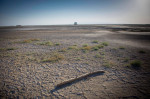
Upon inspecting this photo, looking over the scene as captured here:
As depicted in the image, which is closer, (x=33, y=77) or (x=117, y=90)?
(x=117, y=90)

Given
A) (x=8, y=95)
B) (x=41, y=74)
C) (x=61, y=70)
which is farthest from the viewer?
(x=61, y=70)

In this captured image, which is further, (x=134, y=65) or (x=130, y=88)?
(x=134, y=65)

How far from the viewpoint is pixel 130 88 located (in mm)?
3260

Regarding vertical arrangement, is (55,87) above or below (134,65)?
below

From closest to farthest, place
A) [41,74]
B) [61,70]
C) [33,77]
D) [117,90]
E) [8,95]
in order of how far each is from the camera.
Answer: [8,95] < [117,90] < [33,77] < [41,74] < [61,70]

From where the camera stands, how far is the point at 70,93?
3.01 metres

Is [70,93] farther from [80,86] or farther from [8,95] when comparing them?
[8,95]

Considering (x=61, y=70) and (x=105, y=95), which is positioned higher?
(x=61, y=70)

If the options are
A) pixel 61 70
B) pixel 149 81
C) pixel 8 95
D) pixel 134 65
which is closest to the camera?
pixel 8 95

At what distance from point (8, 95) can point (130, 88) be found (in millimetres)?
5250

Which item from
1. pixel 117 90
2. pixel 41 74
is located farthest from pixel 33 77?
pixel 117 90

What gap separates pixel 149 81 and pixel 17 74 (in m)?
7.17

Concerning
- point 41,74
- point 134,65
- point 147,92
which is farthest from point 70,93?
point 134,65

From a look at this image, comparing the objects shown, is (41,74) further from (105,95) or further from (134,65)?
(134,65)
